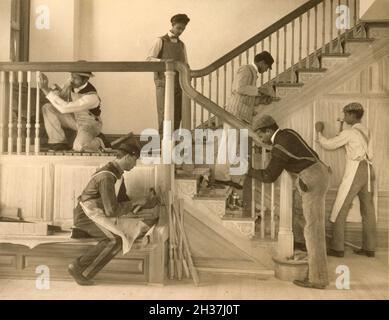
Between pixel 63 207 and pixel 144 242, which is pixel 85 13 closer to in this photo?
pixel 63 207

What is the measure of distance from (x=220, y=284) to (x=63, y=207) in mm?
1642

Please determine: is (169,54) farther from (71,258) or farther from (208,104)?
(71,258)

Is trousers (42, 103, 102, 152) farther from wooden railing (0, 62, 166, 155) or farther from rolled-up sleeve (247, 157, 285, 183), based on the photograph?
rolled-up sleeve (247, 157, 285, 183)

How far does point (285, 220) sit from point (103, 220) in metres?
1.65

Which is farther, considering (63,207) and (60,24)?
(60,24)

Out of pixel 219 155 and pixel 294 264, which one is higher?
pixel 219 155

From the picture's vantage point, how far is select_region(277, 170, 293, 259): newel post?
14.5ft

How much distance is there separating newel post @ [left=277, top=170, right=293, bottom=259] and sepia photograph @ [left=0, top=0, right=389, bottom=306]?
0.01 meters

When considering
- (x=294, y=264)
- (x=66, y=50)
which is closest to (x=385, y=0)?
(x=294, y=264)

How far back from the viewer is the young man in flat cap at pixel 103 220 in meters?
4.20

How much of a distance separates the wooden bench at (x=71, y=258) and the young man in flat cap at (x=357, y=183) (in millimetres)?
1994

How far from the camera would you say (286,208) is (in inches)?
176
